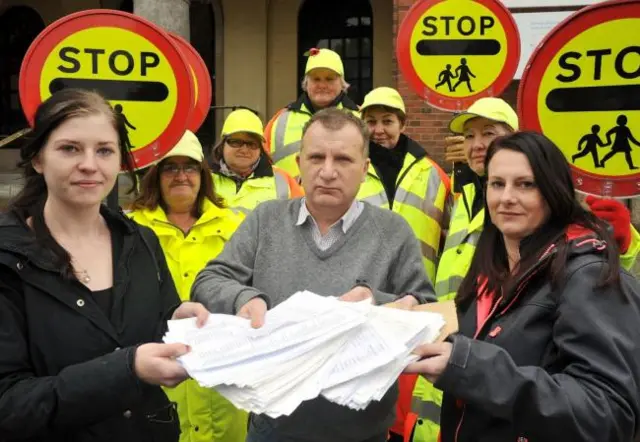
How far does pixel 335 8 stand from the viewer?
13.1 metres

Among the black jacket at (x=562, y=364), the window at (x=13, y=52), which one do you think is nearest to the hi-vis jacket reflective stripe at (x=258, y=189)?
the black jacket at (x=562, y=364)

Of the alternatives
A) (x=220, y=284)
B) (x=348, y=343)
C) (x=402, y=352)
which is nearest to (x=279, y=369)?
(x=348, y=343)

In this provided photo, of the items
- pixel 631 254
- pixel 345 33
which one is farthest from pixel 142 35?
pixel 345 33

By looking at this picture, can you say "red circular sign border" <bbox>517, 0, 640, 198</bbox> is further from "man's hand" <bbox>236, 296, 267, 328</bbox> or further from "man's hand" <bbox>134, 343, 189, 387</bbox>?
"man's hand" <bbox>134, 343, 189, 387</bbox>

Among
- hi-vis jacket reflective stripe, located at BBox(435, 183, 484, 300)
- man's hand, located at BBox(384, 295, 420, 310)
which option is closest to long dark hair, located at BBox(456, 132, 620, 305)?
man's hand, located at BBox(384, 295, 420, 310)

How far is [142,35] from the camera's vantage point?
10.9 ft

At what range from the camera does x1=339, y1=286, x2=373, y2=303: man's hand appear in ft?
6.79

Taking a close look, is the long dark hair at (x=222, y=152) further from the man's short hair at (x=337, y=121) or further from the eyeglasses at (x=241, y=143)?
the man's short hair at (x=337, y=121)

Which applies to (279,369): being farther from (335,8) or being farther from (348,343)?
(335,8)

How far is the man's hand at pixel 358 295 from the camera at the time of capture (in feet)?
6.79

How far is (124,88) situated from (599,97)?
85.1 inches

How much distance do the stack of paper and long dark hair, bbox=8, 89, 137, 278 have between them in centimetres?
44

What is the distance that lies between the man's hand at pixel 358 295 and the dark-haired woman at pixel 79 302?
418mm

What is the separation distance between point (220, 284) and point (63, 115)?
0.69 m
